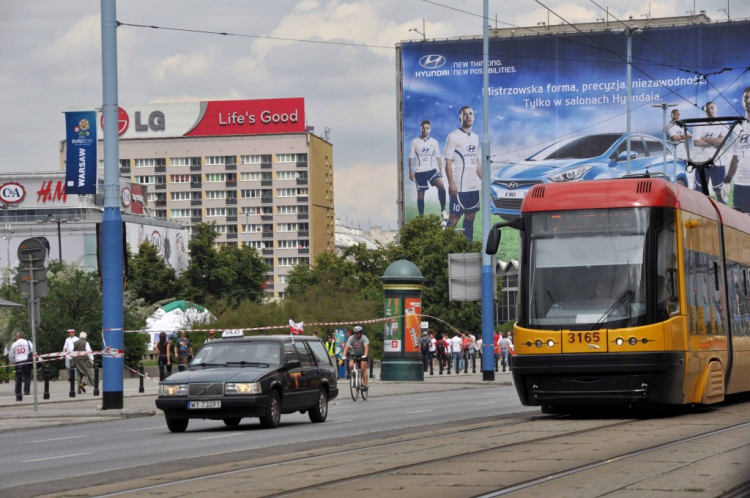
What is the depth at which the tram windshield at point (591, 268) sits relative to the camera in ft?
61.1

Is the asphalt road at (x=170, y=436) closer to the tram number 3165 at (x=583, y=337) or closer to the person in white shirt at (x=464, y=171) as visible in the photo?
the tram number 3165 at (x=583, y=337)

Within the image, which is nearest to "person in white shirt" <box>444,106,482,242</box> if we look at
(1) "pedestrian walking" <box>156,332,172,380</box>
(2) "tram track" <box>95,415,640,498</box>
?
(1) "pedestrian walking" <box>156,332,172,380</box>

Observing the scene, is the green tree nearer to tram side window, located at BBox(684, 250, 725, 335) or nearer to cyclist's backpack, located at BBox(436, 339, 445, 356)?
cyclist's backpack, located at BBox(436, 339, 445, 356)

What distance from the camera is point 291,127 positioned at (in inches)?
6757

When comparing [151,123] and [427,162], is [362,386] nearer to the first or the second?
[427,162]

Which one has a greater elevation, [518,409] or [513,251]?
[513,251]

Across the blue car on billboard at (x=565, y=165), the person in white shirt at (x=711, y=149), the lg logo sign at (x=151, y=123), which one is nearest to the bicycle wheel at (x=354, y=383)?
the person in white shirt at (x=711, y=149)

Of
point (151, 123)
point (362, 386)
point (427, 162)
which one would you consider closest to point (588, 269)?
point (362, 386)

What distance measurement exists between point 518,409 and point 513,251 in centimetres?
9271

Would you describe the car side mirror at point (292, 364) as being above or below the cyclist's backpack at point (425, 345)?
above

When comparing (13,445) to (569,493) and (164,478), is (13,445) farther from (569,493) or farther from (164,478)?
(569,493)

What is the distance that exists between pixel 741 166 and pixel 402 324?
71934 millimetres

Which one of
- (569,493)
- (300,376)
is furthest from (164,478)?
(300,376)

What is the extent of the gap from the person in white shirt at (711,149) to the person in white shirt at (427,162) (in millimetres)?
20803
